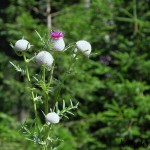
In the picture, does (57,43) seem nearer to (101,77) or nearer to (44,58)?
(44,58)

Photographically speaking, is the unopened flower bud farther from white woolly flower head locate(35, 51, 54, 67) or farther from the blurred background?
the blurred background

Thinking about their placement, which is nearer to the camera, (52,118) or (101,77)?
(52,118)

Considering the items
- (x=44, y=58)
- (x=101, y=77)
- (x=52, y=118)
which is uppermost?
(x=101, y=77)

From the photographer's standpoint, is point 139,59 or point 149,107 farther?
point 139,59

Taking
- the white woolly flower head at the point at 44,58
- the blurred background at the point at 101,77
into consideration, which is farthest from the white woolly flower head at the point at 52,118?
the blurred background at the point at 101,77

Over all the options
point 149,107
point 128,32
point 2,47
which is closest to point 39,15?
point 2,47

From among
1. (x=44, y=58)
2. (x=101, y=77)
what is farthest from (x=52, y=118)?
(x=101, y=77)

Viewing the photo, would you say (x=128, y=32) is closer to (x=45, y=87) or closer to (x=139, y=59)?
(x=139, y=59)
